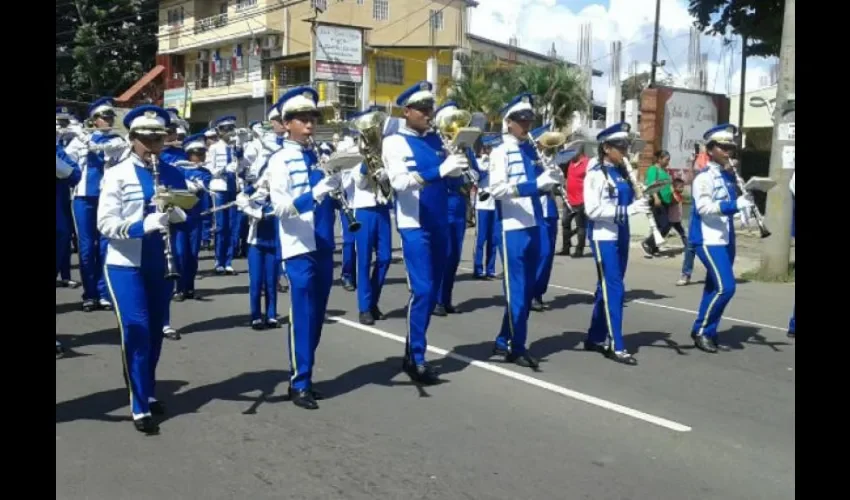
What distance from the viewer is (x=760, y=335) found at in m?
9.72

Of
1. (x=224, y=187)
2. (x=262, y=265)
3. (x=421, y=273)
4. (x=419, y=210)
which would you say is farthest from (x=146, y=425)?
(x=224, y=187)

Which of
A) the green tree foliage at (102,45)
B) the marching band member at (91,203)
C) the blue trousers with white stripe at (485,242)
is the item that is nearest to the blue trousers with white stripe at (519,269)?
the blue trousers with white stripe at (485,242)

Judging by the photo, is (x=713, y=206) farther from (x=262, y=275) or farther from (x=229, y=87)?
(x=229, y=87)

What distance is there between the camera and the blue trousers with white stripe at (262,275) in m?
9.51

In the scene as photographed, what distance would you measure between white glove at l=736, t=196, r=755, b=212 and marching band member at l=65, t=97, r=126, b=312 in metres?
6.85

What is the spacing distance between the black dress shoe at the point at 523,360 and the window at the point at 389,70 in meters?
38.6

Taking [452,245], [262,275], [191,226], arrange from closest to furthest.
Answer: [262,275]
[452,245]
[191,226]

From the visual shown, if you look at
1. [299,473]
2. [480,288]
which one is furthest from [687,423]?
[480,288]

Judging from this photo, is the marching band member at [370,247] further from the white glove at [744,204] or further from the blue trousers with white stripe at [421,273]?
the white glove at [744,204]

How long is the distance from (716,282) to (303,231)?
170 inches

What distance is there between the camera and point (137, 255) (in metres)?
5.89

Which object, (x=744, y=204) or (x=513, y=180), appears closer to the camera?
(x=513, y=180)

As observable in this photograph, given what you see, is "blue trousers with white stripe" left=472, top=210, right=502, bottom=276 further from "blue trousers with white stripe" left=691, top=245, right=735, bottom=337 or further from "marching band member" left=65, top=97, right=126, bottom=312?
"marching band member" left=65, top=97, right=126, bottom=312
